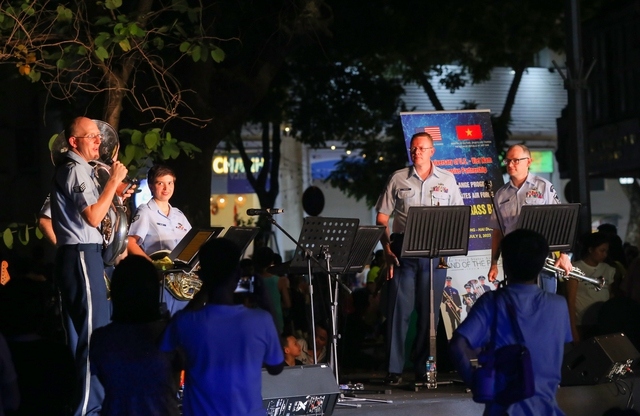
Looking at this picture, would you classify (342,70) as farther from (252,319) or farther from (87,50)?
(252,319)

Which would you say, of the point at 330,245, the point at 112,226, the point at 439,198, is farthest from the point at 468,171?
the point at 112,226

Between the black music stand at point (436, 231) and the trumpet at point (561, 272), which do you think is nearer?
the black music stand at point (436, 231)

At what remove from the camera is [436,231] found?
833 cm

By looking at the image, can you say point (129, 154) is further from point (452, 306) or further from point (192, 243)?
point (452, 306)

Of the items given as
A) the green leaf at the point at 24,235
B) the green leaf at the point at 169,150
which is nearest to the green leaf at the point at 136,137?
the green leaf at the point at 169,150

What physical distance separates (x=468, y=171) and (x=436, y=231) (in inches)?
112

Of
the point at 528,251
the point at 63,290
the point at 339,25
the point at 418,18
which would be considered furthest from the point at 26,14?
the point at 418,18

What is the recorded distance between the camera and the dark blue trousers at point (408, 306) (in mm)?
8758

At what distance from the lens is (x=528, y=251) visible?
16.3 ft

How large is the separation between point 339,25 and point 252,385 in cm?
1179

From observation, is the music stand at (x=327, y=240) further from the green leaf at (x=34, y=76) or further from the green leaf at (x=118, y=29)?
the green leaf at (x=34, y=76)

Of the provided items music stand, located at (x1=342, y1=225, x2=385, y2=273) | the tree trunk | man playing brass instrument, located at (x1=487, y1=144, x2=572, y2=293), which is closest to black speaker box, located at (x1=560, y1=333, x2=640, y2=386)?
man playing brass instrument, located at (x1=487, y1=144, x2=572, y2=293)

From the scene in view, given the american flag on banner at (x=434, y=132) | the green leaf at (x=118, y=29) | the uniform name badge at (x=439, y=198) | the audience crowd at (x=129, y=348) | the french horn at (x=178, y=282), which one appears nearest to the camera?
the audience crowd at (x=129, y=348)

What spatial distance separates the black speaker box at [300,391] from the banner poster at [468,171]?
3.67m
